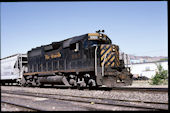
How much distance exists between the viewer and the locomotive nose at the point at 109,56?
11709 mm

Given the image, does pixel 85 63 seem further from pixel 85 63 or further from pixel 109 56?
pixel 109 56

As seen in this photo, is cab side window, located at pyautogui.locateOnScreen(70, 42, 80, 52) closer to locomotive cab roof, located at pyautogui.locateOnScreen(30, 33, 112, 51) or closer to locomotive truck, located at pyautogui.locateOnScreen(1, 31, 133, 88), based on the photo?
locomotive truck, located at pyautogui.locateOnScreen(1, 31, 133, 88)

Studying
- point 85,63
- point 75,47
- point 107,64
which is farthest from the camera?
point 75,47

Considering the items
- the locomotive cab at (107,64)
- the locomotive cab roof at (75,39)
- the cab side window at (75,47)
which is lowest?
the locomotive cab at (107,64)

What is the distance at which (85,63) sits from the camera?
40.9 ft

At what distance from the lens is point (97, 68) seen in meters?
11.4

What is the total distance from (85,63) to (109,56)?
161cm

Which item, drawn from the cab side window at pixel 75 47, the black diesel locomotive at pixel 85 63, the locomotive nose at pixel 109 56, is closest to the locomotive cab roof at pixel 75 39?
the black diesel locomotive at pixel 85 63

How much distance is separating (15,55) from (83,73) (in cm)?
996

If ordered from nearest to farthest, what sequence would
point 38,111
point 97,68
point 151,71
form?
point 38,111 < point 97,68 < point 151,71

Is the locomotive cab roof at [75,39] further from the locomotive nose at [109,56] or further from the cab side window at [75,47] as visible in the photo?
the locomotive nose at [109,56]

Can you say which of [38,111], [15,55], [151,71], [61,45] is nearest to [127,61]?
[61,45]

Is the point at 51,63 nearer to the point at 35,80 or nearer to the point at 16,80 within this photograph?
the point at 35,80

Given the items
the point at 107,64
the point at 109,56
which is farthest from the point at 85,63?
the point at 109,56
